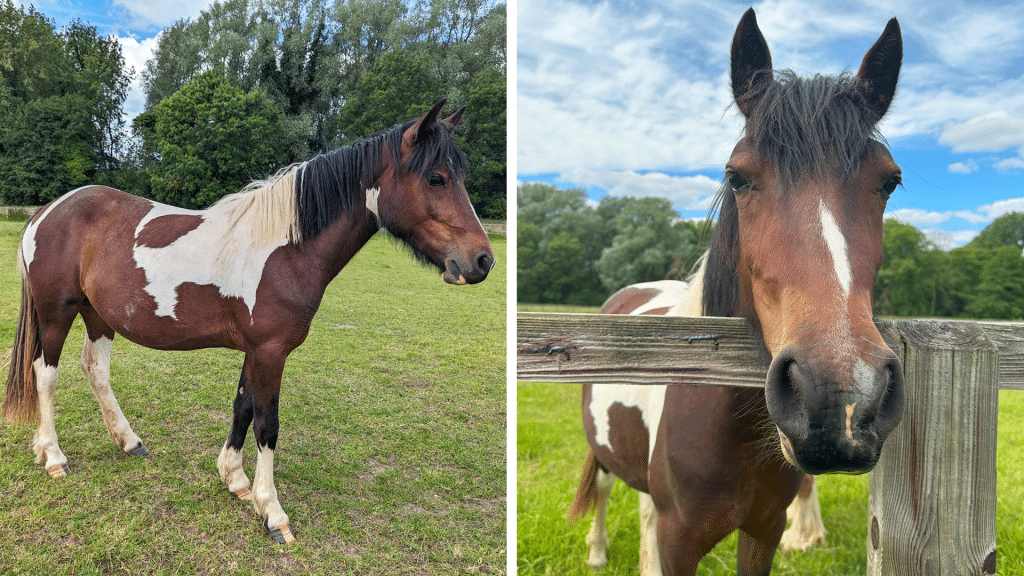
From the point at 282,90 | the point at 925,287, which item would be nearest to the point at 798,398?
the point at 282,90

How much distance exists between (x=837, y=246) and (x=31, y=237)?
13.1 feet

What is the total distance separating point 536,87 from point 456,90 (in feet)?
39.6

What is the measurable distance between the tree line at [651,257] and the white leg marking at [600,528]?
464 inches

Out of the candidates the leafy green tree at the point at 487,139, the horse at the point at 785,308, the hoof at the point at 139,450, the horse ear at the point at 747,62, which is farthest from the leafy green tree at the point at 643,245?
the horse ear at the point at 747,62

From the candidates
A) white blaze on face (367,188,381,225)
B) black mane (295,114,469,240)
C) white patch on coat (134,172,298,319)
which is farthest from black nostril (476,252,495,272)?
white patch on coat (134,172,298,319)

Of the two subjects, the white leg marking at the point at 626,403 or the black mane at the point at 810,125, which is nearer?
the black mane at the point at 810,125

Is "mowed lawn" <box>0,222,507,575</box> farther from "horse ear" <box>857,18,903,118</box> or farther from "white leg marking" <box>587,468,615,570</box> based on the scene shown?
"horse ear" <box>857,18,903,118</box>

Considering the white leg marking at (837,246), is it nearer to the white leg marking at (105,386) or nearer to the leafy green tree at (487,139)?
the white leg marking at (105,386)

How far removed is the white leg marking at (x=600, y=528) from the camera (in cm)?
305

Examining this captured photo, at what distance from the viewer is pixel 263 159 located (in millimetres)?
6266

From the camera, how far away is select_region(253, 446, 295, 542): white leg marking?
9.19 ft

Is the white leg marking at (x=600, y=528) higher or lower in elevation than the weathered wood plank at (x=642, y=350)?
lower

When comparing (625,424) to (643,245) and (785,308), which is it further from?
(643,245)

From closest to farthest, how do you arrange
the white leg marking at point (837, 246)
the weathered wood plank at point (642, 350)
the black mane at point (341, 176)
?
the white leg marking at point (837, 246) → the weathered wood plank at point (642, 350) → the black mane at point (341, 176)
